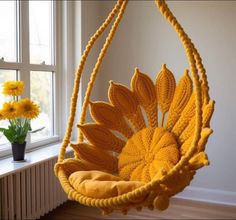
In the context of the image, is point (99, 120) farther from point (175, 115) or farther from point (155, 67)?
point (155, 67)

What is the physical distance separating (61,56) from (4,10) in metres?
0.73

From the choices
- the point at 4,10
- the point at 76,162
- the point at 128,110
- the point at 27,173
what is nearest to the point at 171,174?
the point at 76,162

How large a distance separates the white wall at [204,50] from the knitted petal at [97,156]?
4.93 ft

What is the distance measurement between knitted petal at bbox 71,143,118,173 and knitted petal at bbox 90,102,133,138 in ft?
0.52

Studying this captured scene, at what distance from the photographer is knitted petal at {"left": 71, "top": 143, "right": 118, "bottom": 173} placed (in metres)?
1.86

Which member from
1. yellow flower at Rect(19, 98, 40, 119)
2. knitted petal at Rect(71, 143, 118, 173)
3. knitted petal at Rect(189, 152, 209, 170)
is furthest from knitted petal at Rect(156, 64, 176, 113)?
yellow flower at Rect(19, 98, 40, 119)

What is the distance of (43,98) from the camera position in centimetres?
302

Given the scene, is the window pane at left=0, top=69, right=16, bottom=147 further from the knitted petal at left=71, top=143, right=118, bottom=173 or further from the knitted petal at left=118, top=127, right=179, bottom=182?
the knitted petal at left=118, top=127, right=179, bottom=182

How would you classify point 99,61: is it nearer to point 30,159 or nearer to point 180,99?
point 180,99

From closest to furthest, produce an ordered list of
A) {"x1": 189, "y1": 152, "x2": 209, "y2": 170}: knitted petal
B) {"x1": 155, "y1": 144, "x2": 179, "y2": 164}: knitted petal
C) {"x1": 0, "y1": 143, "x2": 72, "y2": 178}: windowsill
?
1. {"x1": 189, "y1": 152, "x2": 209, "y2": 170}: knitted petal
2. {"x1": 155, "y1": 144, "x2": 179, "y2": 164}: knitted petal
3. {"x1": 0, "y1": 143, "x2": 72, "y2": 178}: windowsill

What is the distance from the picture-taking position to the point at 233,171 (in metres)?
3.11

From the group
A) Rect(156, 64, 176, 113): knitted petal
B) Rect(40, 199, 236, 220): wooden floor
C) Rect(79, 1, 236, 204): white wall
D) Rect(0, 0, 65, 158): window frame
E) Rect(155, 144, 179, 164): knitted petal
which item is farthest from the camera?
Rect(79, 1, 236, 204): white wall

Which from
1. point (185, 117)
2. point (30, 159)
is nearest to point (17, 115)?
point (30, 159)

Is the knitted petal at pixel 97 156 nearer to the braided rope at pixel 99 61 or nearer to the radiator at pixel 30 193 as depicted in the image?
the braided rope at pixel 99 61
